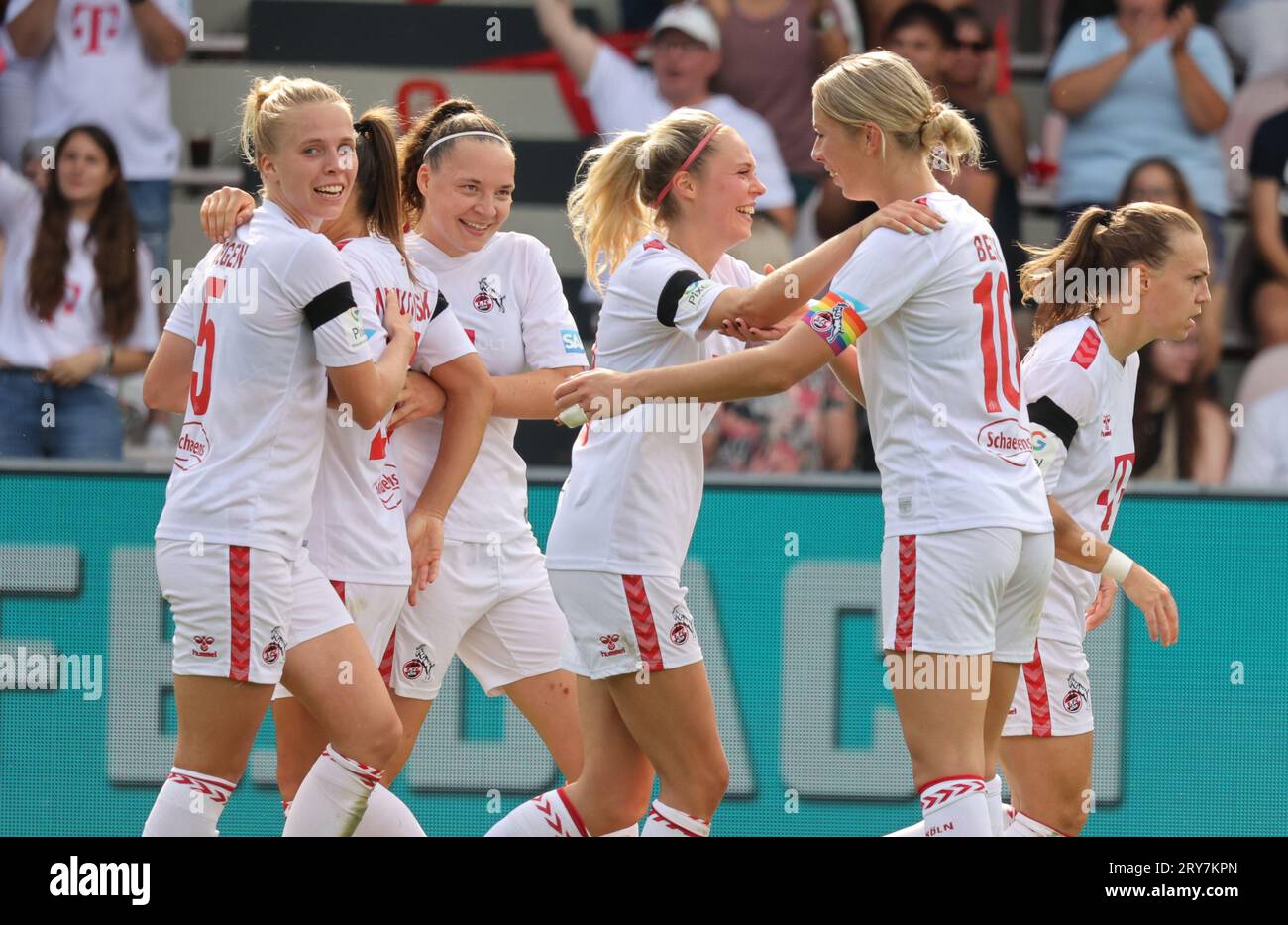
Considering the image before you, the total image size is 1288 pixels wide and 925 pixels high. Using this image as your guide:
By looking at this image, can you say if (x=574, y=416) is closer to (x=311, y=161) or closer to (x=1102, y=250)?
(x=311, y=161)

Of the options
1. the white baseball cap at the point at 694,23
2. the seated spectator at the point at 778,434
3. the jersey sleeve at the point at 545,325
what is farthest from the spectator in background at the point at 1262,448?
the jersey sleeve at the point at 545,325

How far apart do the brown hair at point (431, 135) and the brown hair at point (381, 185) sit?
9.9 inches

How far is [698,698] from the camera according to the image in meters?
3.98

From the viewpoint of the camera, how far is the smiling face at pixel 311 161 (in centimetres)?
397

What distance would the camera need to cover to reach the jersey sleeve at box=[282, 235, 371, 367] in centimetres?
386

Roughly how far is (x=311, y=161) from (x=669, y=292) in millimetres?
907

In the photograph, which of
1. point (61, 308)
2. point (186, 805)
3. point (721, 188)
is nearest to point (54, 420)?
point (61, 308)

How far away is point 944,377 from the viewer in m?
3.63

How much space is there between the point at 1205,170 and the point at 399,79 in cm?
376

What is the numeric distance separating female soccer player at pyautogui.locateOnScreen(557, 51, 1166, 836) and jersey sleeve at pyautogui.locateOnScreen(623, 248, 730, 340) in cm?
22

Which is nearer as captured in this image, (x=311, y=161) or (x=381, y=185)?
(x=311, y=161)

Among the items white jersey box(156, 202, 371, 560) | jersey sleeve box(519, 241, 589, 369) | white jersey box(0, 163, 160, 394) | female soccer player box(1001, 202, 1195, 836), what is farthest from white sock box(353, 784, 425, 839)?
white jersey box(0, 163, 160, 394)

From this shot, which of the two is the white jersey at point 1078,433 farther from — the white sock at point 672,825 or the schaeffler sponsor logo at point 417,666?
the schaeffler sponsor logo at point 417,666

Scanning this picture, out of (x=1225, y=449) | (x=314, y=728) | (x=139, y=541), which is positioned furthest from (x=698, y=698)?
(x=1225, y=449)
